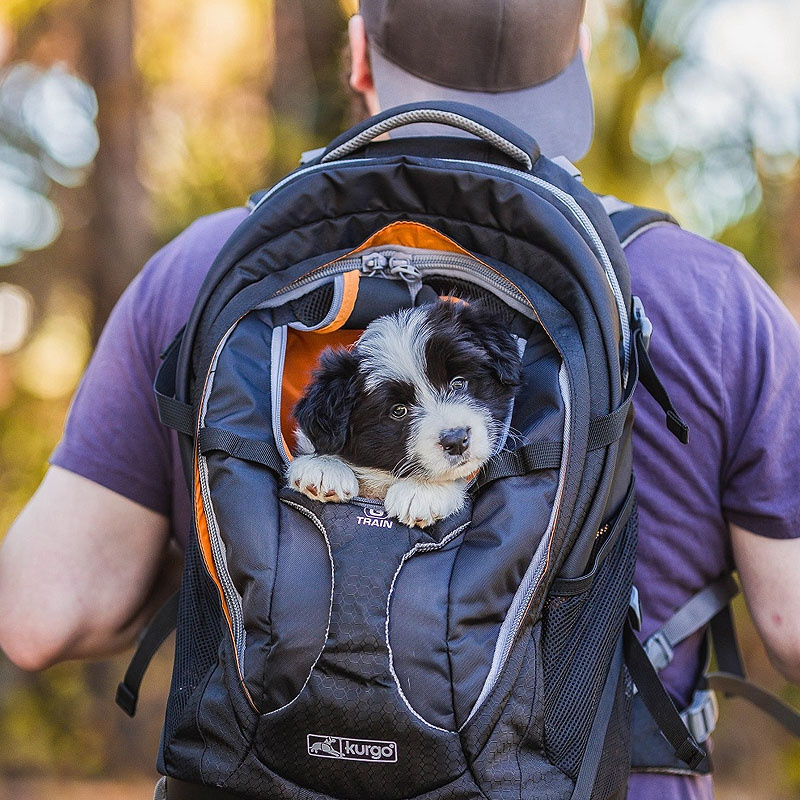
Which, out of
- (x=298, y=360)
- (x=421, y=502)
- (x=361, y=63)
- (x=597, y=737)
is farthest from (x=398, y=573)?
(x=361, y=63)

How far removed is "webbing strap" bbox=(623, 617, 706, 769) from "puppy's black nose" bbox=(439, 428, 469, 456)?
0.58 metres

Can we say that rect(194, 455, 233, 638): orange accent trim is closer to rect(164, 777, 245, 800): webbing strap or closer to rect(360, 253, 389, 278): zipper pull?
rect(164, 777, 245, 800): webbing strap

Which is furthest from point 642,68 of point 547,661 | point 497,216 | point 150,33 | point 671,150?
point 547,661

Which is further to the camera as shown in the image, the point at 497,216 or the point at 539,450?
the point at 497,216

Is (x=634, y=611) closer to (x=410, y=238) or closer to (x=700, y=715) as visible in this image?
(x=700, y=715)

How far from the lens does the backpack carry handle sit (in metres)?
2.05

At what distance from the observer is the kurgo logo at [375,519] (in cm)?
188

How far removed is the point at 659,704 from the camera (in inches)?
80.5

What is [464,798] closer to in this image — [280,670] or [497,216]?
[280,670]

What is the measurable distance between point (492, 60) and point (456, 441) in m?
1.03

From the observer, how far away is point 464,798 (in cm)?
175

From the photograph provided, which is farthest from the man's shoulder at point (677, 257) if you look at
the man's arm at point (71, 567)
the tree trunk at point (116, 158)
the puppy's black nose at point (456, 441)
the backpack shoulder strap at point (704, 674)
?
the tree trunk at point (116, 158)

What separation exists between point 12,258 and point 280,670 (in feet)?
21.4

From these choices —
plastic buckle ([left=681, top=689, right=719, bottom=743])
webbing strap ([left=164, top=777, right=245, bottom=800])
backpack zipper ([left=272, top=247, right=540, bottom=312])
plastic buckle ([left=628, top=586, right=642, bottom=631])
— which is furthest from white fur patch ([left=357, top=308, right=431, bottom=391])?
plastic buckle ([left=681, top=689, right=719, bottom=743])
